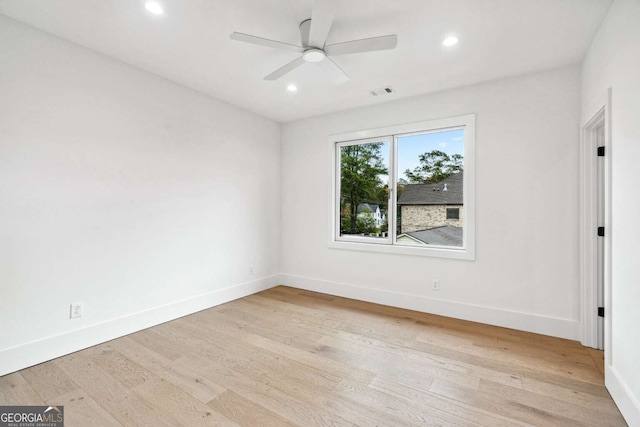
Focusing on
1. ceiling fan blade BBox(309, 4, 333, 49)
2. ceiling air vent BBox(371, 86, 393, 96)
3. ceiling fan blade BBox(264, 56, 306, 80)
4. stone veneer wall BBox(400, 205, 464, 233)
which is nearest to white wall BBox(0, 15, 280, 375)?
ceiling fan blade BBox(264, 56, 306, 80)

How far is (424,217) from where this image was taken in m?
3.76

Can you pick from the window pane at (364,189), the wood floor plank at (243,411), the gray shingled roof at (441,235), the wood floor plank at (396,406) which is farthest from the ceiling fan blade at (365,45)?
the wood floor plank at (243,411)

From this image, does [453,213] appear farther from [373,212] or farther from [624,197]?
[624,197]

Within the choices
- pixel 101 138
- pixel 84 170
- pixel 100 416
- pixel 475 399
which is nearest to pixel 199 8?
pixel 101 138

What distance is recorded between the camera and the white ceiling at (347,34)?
2088 mm

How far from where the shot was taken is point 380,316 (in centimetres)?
348

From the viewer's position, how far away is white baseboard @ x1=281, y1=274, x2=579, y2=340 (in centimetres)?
291

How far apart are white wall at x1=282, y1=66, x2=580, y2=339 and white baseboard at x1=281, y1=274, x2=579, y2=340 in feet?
0.03

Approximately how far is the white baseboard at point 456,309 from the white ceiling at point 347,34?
2511 millimetres

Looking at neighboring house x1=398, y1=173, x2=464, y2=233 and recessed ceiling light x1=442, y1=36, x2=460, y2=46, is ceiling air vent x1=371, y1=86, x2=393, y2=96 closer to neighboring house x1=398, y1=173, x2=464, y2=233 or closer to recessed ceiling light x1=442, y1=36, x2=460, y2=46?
recessed ceiling light x1=442, y1=36, x2=460, y2=46

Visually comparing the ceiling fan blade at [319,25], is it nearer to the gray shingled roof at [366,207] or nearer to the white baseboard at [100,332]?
the gray shingled roof at [366,207]

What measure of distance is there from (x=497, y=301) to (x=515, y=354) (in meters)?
0.71

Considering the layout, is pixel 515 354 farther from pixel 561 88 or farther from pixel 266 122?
pixel 266 122

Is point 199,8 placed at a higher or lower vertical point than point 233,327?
higher
